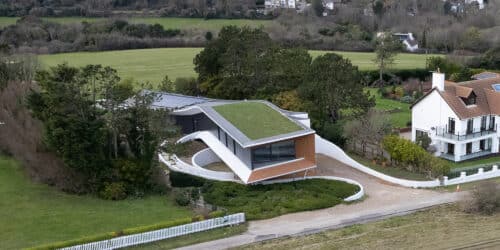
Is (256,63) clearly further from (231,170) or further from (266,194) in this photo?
(266,194)

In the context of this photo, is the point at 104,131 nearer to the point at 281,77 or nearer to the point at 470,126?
the point at 281,77

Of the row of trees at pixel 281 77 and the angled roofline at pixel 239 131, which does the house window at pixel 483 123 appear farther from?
the angled roofline at pixel 239 131

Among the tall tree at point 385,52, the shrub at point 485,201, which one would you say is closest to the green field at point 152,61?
the tall tree at point 385,52

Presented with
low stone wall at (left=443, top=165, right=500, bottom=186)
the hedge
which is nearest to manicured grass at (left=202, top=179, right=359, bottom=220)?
the hedge

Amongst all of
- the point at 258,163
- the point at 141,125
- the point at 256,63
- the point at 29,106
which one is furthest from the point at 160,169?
the point at 256,63

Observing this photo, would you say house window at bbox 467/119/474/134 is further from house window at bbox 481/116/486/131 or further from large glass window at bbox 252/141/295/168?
large glass window at bbox 252/141/295/168

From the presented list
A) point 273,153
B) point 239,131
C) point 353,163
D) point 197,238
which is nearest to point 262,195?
point 273,153
